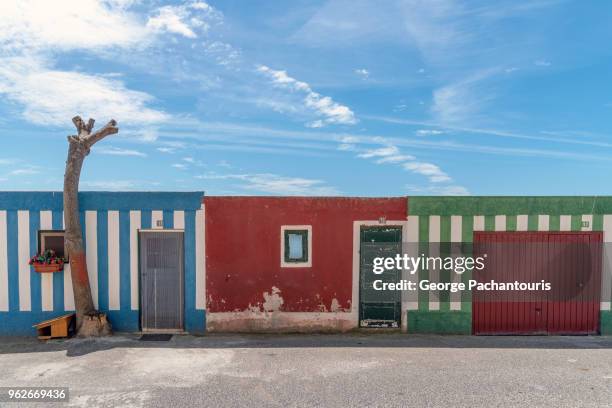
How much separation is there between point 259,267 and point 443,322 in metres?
4.28

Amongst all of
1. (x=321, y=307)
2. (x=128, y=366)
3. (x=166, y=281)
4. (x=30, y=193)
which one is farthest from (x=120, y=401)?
(x=30, y=193)

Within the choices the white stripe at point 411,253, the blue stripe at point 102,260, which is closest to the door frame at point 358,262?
the white stripe at point 411,253

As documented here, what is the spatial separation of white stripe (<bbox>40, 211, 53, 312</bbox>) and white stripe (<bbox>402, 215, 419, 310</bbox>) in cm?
776

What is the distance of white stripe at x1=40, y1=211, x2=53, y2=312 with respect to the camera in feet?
28.6

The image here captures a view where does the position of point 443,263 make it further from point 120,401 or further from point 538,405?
point 120,401

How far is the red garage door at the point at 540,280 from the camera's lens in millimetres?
8938

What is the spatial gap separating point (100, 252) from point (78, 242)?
0.51 m

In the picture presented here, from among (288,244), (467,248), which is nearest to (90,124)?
(288,244)

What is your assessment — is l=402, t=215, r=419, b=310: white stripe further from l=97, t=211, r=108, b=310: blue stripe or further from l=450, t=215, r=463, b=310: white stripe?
l=97, t=211, r=108, b=310: blue stripe

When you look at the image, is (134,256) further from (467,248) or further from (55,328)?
(467,248)

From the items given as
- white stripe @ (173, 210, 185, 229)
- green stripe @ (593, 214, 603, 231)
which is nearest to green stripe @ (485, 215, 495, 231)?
green stripe @ (593, 214, 603, 231)

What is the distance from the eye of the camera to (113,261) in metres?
8.82

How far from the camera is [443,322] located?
8969 millimetres

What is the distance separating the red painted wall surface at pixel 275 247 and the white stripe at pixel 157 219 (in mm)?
982
